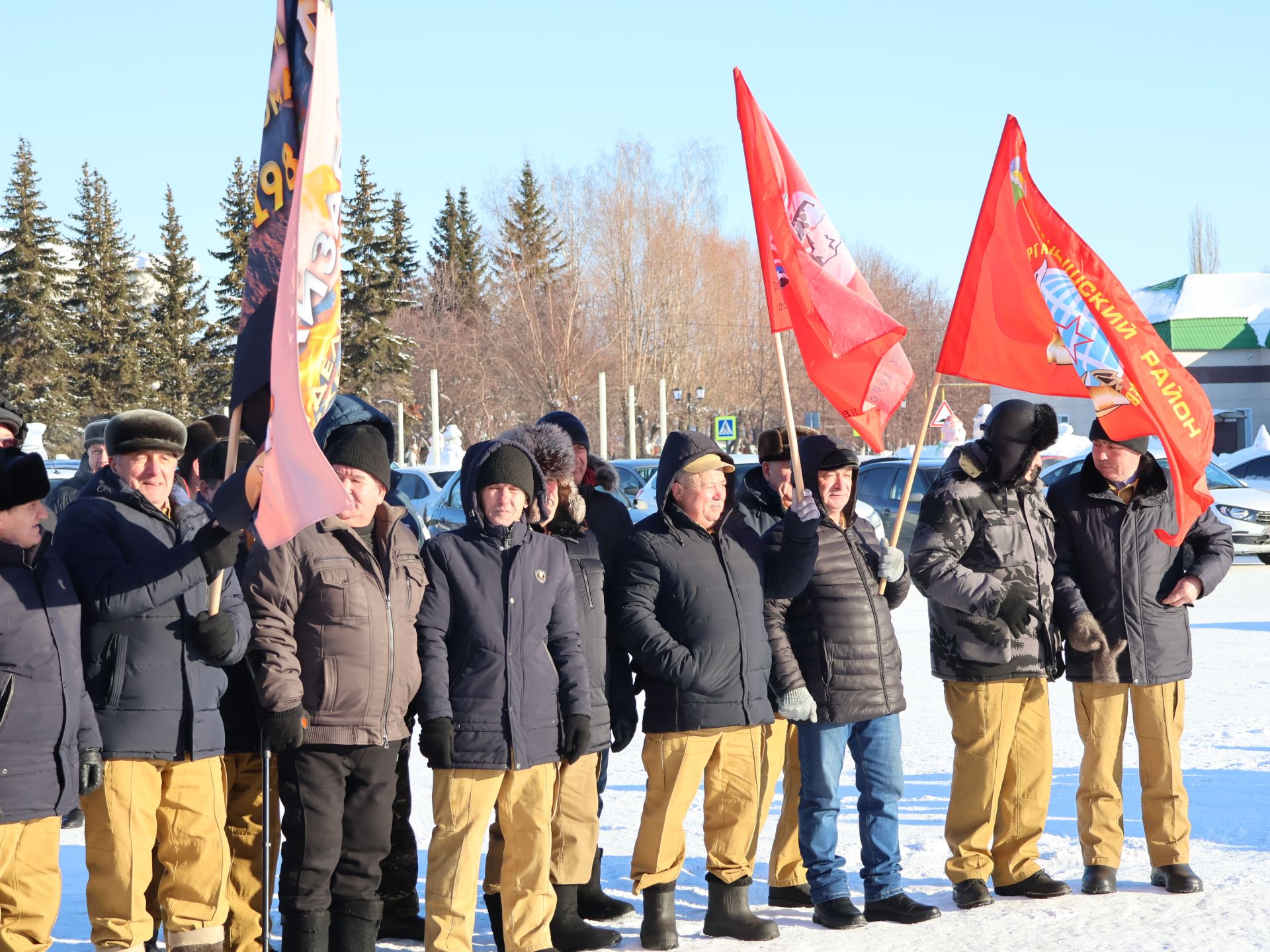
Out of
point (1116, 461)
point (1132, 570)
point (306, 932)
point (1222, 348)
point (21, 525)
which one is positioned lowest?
point (306, 932)

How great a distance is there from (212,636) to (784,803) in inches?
99.5

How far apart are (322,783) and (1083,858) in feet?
9.91

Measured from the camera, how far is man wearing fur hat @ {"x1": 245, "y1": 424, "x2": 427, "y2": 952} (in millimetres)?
4305

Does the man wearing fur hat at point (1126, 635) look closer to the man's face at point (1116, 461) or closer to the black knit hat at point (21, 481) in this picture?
the man's face at point (1116, 461)

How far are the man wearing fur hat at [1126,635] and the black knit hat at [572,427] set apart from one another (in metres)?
2.01

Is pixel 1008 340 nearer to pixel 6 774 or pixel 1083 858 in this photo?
pixel 1083 858

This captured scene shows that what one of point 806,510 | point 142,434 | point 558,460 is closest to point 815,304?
point 806,510

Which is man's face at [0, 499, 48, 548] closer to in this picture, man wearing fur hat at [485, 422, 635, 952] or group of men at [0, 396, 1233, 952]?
group of men at [0, 396, 1233, 952]

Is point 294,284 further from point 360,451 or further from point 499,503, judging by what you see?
point 499,503

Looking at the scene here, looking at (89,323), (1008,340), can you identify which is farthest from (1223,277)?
(1008,340)

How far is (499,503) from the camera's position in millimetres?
4762

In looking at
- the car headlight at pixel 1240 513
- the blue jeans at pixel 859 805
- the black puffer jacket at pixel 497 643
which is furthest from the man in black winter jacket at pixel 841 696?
the car headlight at pixel 1240 513

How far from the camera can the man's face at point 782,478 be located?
5.91 m

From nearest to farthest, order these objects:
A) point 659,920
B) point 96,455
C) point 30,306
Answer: point 659,920 < point 96,455 < point 30,306
